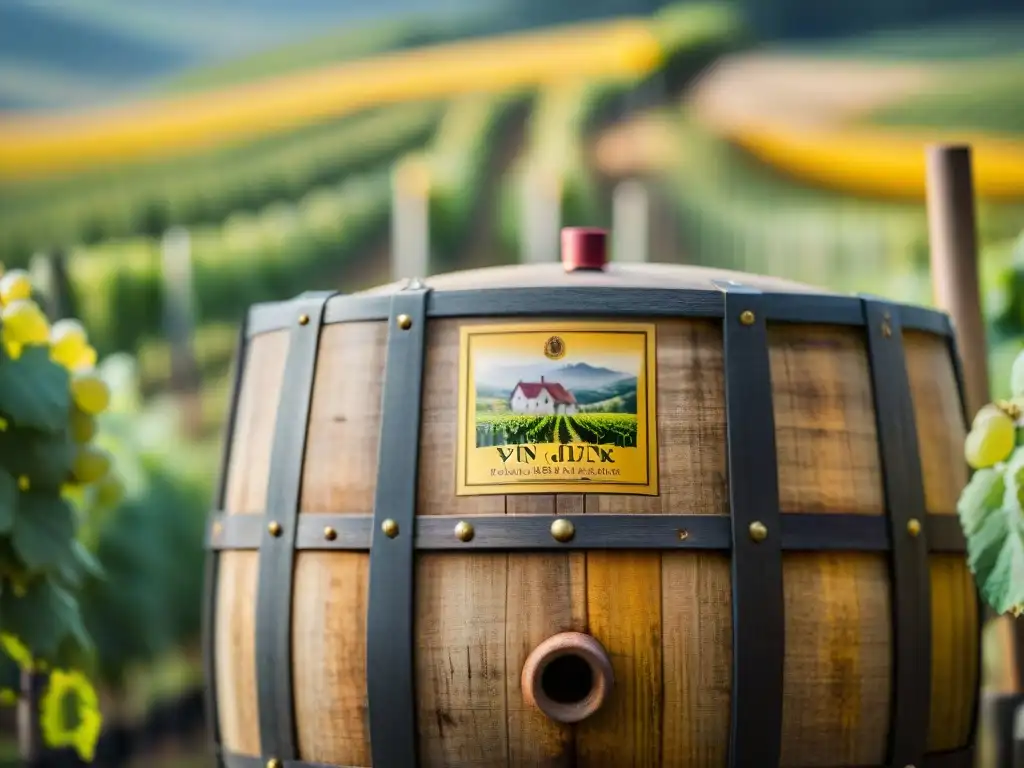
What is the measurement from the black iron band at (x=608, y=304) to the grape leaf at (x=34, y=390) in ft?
2.48

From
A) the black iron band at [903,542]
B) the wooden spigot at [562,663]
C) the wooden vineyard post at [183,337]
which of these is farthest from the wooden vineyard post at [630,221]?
the wooden spigot at [562,663]

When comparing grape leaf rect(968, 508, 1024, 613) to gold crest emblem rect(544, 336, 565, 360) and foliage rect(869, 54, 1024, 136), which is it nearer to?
gold crest emblem rect(544, 336, 565, 360)

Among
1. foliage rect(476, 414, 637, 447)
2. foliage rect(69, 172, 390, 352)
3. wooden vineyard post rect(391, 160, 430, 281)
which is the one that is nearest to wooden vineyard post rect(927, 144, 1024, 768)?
foliage rect(476, 414, 637, 447)

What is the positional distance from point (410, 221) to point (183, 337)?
1588 mm

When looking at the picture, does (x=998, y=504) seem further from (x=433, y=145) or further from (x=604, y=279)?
(x=433, y=145)

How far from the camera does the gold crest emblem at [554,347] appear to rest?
8.04 ft

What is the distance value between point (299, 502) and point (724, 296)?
0.81 meters

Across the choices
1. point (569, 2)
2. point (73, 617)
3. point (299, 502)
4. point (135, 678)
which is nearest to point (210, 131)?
point (569, 2)

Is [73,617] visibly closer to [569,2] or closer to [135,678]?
[135,678]

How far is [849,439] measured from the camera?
2549 mm

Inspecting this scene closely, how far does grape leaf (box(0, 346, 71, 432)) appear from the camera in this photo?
299 centimetres

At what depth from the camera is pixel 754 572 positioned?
2.39 metres

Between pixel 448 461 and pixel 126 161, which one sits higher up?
pixel 126 161

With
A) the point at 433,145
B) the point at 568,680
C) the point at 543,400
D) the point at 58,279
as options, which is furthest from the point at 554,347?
the point at 433,145
